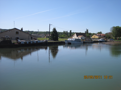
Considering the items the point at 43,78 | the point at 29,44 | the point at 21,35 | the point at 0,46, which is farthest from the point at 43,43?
the point at 43,78

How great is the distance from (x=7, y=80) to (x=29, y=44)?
73.8ft

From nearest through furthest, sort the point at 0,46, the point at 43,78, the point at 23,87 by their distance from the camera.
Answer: the point at 23,87
the point at 43,78
the point at 0,46

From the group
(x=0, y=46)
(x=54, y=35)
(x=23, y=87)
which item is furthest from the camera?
(x=54, y=35)

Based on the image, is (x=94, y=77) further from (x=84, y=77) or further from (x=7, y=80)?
(x=7, y=80)

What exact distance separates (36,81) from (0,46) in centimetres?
2081

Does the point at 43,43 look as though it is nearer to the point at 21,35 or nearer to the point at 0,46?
the point at 21,35

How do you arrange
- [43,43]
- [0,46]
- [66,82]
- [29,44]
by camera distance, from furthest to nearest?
[43,43]
[29,44]
[0,46]
[66,82]

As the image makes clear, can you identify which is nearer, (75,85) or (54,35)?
(75,85)

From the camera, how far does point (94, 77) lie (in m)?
8.03

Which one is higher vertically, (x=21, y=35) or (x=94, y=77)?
(x=21, y=35)

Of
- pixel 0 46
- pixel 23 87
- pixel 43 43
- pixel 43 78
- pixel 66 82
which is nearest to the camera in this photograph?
pixel 23 87

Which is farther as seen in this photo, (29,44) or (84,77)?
(29,44)

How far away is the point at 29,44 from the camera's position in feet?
96.3

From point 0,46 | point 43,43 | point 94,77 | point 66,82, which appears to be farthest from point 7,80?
point 43,43
